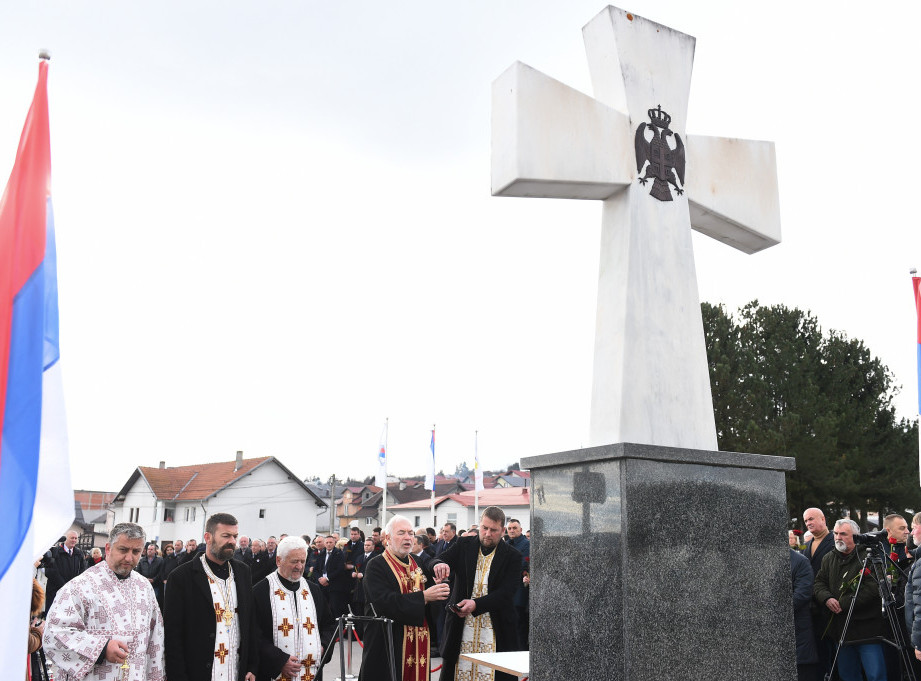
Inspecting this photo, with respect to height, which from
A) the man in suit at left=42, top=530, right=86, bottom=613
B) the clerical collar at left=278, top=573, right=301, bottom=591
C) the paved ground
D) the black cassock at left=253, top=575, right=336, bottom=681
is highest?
the clerical collar at left=278, top=573, right=301, bottom=591

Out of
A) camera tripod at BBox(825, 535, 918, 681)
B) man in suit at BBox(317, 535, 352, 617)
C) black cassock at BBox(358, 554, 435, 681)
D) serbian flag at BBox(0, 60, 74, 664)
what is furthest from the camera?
man in suit at BBox(317, 535, 352, 617)

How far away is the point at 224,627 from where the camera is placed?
5531 mm

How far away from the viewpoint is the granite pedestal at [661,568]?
3.28m

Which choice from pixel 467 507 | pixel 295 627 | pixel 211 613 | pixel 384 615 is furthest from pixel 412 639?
pixel 467 507

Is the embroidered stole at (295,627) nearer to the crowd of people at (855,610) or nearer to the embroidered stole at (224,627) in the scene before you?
the embroidered stole at (224,627)

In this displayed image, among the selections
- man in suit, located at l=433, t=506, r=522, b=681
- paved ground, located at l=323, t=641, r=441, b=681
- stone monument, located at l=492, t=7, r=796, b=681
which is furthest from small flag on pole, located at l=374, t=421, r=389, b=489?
stone monument, located at l=492, t=7, r=796, b=681

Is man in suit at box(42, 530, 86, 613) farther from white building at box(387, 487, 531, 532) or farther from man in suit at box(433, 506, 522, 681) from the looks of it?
white building at box(387, 487, 531, 532)

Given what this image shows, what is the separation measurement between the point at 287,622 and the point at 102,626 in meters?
1.38

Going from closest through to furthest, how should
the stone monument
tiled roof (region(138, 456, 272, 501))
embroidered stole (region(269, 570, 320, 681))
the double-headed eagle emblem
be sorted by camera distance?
the stone monument
the double-headed eagle emblem
embroidered stole (region(269, 570, 320, 681))
tiled roof (region(138, 456, 272, 501))

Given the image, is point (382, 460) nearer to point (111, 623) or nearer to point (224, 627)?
point (224, 627)

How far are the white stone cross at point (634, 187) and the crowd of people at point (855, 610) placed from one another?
421cm

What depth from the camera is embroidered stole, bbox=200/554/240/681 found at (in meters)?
5.45

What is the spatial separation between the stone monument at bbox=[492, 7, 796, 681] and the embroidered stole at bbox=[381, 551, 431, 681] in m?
3.05

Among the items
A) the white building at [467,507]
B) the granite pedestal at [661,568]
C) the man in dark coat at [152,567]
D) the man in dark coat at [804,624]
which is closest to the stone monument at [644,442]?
the granite pedestal at [661,568]
